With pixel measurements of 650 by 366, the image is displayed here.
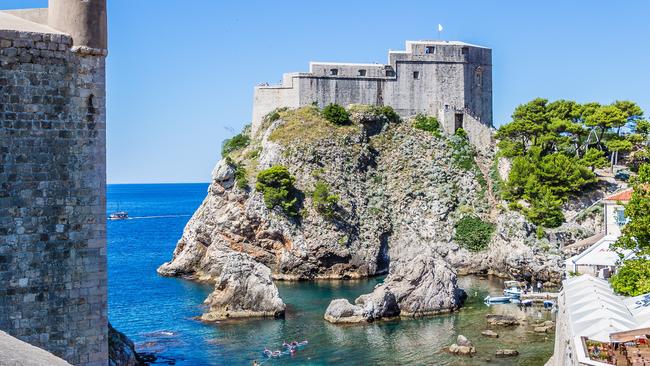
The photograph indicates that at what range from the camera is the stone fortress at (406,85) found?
2559 inches

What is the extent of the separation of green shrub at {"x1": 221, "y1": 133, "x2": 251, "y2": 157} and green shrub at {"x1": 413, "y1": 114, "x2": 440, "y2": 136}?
591 inches

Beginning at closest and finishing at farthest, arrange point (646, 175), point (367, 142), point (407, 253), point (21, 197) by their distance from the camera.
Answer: point (21, 197), point (646, 175), point (407, 253), point (367, 142)

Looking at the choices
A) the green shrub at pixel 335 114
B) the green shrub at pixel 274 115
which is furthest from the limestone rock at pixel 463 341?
the green shrub at pixel 274 115

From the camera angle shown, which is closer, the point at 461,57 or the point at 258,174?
the point at 258,174

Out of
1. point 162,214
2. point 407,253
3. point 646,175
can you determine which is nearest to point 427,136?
point 407,253

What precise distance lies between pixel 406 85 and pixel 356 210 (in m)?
13.0

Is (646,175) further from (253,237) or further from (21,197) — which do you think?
(253,237)

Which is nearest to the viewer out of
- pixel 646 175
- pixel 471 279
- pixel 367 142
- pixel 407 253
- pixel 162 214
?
pixel 646 175

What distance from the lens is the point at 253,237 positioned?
56.7m

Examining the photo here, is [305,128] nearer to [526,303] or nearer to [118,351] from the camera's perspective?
[526,303]

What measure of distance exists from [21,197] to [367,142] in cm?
5366

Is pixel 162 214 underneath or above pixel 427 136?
underneath

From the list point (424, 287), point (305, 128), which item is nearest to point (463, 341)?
point (424, 287)

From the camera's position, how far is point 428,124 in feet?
212
